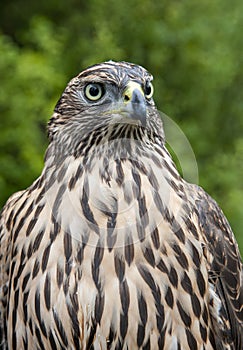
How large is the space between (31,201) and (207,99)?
3.68 meters

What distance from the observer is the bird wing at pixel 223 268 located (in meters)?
3.82

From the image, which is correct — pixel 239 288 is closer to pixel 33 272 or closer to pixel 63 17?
pixel 33 272

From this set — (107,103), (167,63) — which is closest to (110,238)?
(107,103)

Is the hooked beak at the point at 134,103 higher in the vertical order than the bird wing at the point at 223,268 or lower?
higher

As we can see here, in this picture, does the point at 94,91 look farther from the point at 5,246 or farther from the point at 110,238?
the point at 5,246

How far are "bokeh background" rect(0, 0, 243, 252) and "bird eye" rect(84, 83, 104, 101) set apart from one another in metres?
2.88

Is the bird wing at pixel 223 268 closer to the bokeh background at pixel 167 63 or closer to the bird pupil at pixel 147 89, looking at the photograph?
the bird pupil at pixel 147 89

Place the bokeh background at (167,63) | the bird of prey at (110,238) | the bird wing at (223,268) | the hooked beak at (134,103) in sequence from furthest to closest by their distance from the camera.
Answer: the bokeh background at (167,63), the bird wing at (223,268), the bird of prey at (110,238), the hooked beak at (134,103)

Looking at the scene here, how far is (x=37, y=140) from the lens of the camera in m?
6.50

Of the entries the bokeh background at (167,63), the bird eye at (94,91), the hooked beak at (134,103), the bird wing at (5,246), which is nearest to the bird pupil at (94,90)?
the bird eye at (94,91)

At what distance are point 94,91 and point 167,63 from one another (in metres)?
3.75

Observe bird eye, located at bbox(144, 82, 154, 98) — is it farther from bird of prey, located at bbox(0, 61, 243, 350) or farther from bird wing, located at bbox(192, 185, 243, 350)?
bird wing, located at bbox(192, 185, 243, 350)

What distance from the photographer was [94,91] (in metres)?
3.56

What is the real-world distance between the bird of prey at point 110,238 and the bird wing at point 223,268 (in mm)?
95
